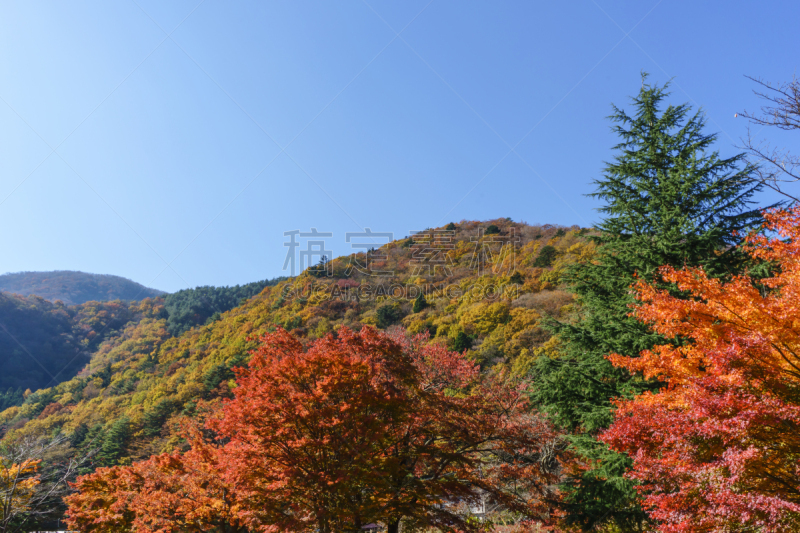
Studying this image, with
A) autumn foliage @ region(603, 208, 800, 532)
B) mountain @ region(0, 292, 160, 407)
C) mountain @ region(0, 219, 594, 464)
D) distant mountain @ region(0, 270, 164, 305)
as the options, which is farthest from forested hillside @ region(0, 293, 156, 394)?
autumn foliage @ region(603, 208, 800, 532)

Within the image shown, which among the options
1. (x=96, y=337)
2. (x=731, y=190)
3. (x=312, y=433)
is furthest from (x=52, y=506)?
(x=96, y=337)

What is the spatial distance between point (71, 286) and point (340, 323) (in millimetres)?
137381

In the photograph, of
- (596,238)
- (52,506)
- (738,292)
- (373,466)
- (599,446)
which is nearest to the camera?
(738,292)

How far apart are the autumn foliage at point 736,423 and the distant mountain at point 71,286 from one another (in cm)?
14600

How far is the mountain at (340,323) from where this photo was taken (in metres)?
31.4

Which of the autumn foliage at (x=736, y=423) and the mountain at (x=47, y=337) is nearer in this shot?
the autumn foliage at (x=736, y=423)

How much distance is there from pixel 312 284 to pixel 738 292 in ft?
161

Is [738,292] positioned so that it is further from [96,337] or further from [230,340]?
[96,337]

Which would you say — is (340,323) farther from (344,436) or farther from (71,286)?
(71,286)

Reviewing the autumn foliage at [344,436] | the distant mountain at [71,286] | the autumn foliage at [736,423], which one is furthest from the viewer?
the distant mountain at [71,286]

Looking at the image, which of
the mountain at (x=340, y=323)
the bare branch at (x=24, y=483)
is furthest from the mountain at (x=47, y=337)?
the bare branch at (x=24, y=483)

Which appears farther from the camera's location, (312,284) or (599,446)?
(312,284)

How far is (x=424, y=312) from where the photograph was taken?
131 ft

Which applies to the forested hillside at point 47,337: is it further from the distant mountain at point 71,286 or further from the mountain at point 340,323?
the distant mountain at point 71,286
